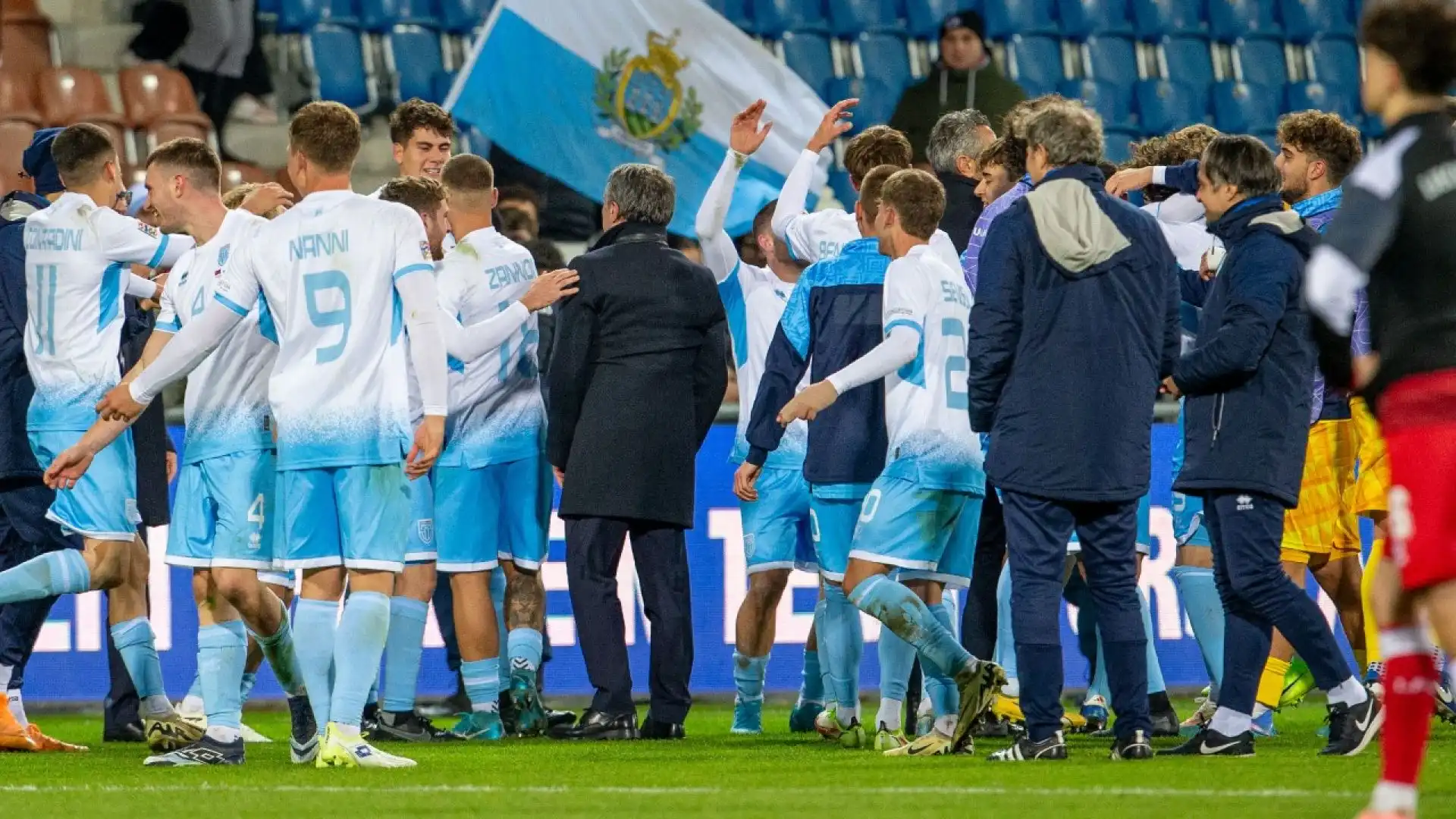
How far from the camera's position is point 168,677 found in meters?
9.85

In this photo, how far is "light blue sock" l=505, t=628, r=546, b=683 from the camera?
28.7 feet

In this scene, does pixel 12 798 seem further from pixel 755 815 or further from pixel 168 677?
pixel 168 677

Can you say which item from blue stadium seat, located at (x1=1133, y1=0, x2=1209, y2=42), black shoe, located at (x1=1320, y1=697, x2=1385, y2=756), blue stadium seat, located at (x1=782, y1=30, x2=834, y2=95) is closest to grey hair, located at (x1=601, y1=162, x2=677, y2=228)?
black shoe, located at (x1=1320, y1=697, x2=1385, y2=756)

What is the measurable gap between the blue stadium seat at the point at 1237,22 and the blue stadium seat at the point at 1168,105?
89 cm

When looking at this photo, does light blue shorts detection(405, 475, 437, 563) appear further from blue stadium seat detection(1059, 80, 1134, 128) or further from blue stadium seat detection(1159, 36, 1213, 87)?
blue stadium seat detection(1159, 36, 1213, 87)

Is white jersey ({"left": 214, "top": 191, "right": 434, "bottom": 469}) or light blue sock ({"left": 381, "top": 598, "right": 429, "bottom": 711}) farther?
light blue sock ({"left": 381, "top": 598, "right": 429, "bottom": 711})

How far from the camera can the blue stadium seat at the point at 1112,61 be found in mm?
16047

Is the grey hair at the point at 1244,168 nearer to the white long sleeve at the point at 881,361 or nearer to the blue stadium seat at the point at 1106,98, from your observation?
the white long sleeve at the point at 881,361

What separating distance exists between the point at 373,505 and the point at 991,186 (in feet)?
10.3

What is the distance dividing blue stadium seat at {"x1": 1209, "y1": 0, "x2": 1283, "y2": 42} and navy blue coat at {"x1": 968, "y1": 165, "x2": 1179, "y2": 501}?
34.7 feet

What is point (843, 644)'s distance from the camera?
816cm

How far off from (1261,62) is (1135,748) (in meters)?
10.8

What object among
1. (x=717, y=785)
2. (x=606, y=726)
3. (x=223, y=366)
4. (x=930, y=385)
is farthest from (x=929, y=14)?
(x=717, y=785)

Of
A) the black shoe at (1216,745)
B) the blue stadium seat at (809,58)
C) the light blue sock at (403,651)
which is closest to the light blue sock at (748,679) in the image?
the light blue sock at (403,651)
